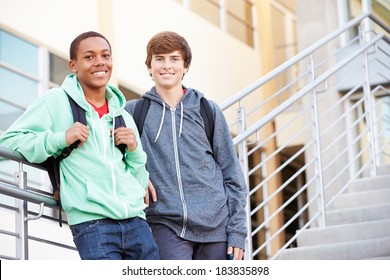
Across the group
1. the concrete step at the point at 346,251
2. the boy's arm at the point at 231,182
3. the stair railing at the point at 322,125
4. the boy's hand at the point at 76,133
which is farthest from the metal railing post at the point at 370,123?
the boy's hand at the point at 76,133

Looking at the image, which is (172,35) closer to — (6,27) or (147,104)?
(147,104)

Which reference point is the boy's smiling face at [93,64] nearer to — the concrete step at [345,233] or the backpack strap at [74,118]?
the backpack strap at [74,118]

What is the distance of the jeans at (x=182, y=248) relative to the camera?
10.5ft

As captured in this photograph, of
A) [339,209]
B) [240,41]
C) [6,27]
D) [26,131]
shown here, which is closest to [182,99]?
[26,131]

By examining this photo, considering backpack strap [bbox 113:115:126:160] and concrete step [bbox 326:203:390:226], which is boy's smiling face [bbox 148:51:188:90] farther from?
concrete step [bbox 326:203:390:226]

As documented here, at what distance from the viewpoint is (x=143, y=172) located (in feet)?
10.0

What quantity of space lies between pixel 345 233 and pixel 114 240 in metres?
2.48

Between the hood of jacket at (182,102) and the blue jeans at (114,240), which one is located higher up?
the hood of jacket at (182,102)

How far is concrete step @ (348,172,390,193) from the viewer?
583cm

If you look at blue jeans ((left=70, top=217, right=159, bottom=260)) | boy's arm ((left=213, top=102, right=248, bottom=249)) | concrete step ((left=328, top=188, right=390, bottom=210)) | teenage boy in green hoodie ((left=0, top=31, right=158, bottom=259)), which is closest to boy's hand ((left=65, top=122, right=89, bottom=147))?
teenage boy in green hoodie ((left=0, top=31, right=158, bottom=259))

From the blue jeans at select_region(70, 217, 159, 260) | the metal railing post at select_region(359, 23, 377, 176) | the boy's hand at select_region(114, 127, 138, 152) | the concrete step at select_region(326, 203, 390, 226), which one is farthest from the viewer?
the metal railing post at select_region(359, 23, 377, 176)

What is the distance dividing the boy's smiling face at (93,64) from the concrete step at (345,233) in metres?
2.40

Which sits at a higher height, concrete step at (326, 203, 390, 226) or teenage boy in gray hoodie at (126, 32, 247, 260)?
concrete step at (326, 203, 390, 226)

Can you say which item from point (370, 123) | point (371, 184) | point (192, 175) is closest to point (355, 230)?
point (371, 184)
